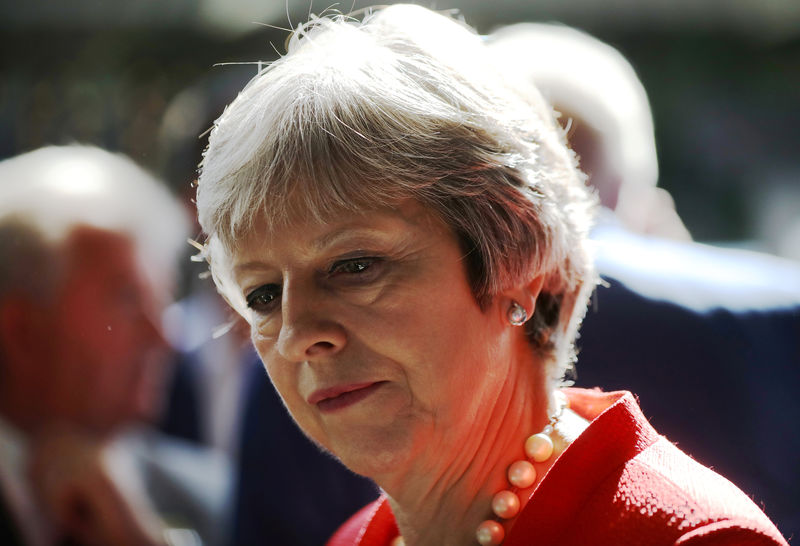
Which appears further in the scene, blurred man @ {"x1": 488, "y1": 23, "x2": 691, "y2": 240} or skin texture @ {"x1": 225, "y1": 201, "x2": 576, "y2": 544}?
blurred man @ {"x1": 488, "y1": 23, "x2": 691, "y2": 240}

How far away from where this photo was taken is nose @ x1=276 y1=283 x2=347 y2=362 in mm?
1011

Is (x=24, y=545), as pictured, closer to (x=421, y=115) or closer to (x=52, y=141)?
(x=52, y=141)

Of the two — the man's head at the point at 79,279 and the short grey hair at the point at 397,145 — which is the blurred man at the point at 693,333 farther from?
the man's head at the point at 79,279

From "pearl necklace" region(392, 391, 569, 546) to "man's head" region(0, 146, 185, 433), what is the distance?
96 cm

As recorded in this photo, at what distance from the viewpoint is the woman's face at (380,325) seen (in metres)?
1.01

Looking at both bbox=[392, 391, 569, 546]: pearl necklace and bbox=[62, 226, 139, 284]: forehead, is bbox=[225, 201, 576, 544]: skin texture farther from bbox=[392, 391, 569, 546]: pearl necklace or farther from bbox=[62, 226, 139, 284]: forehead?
bbox=[62, 226, 139, 284]: forehead

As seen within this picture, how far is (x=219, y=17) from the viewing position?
174 cm

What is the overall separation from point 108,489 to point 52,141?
0.89 metres

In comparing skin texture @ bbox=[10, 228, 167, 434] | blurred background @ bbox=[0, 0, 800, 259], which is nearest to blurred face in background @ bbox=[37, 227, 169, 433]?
skin texture @ bbox=[10, 228, 167, 434]

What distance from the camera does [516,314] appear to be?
1.09 meters

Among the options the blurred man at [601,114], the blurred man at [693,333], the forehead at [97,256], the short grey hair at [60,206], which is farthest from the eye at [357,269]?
the forehead at [97,256]

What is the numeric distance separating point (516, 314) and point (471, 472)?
8.9 inches

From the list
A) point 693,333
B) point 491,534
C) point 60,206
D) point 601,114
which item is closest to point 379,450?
point 491,534

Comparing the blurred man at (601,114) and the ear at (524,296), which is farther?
the blurred man at (601,114)
